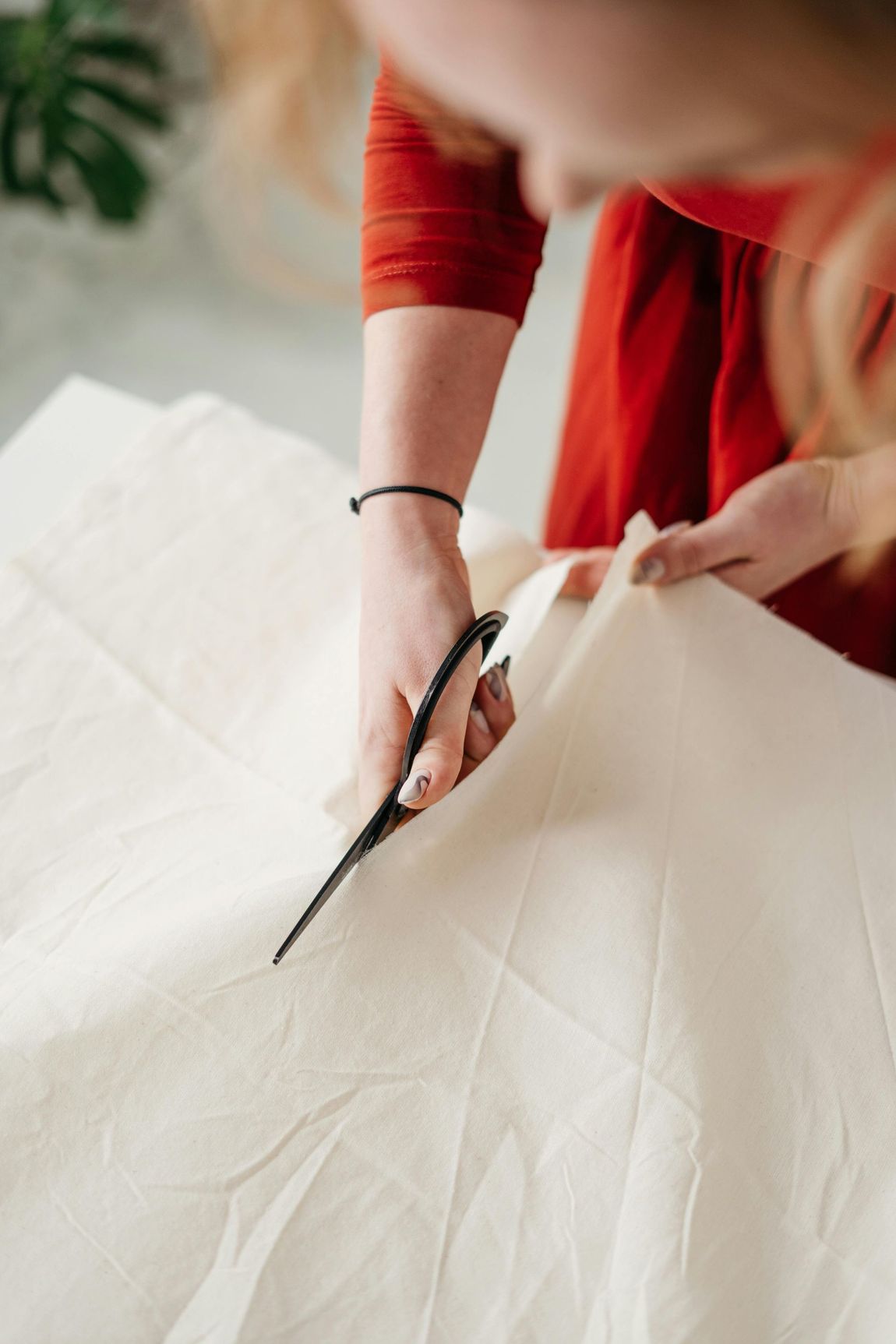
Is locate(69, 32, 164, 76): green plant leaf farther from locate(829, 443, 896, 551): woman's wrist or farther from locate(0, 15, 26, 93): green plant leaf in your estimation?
locate(829, 443, 896, 551): woman's wrist

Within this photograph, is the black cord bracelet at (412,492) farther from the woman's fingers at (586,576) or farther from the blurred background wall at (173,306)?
the blurred background wall at (173,306)

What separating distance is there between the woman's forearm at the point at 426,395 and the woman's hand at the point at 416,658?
0.12 ft

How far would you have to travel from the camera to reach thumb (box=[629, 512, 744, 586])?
2.67ft

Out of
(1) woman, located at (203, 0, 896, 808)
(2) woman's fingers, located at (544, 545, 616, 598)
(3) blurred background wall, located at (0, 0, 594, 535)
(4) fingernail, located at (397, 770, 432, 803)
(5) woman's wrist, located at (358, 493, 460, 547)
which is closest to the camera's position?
(1) woman, located at (203, 0, 896, 808)

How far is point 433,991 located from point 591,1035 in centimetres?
10

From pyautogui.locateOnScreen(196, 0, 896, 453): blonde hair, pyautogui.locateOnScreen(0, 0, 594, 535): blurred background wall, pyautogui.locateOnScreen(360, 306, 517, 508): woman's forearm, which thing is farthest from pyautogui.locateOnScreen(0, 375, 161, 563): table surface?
pyautogui.locateOnScreen(0, 0, 594, 535): blurred background wall

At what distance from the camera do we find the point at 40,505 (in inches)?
37.6

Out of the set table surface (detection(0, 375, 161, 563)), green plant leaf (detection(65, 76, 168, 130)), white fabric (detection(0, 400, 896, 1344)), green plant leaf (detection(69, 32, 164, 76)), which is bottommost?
white fabric (detection(0, 400, 896, 1344))

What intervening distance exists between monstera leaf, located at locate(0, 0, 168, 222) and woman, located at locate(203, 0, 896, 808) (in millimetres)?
1339

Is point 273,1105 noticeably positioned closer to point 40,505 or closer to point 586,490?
point 40,505

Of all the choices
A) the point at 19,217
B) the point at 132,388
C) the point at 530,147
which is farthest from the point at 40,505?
the point at 19,217

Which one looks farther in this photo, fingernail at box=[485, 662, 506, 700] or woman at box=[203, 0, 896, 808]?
fingernail at box=[485, 662, 506, 700]

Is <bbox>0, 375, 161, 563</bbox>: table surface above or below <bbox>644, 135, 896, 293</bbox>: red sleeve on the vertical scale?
above

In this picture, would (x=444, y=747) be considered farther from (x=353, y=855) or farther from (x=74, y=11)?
(x=74, y=11)
